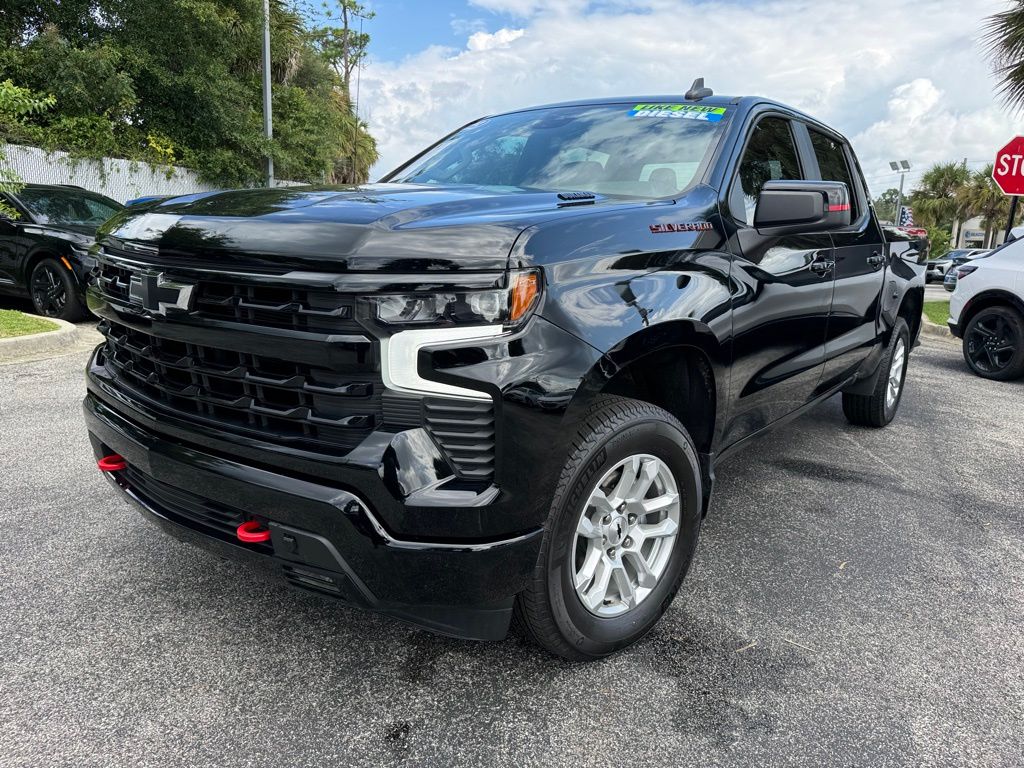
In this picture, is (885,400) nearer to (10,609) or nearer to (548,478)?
(548,478)

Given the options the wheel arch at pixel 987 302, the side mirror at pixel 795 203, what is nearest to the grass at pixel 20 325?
the side mirror at pixel 795 203

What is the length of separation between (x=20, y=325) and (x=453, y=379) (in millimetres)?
6711

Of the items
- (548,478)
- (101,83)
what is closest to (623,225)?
(548,478)

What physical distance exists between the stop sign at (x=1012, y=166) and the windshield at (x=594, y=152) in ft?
33.9

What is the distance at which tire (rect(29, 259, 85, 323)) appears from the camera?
7832 mm

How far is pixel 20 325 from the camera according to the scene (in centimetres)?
679

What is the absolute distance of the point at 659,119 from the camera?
311 cm

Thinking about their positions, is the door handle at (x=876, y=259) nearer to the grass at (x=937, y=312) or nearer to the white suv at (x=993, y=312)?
the white suv at (x=993, y=312)

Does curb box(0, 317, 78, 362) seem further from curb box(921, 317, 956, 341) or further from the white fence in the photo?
curb box(921, 317, 956, 341)

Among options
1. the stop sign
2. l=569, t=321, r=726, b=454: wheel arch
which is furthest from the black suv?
A: the stop sign

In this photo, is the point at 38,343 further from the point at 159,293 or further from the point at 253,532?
the point at 253,532

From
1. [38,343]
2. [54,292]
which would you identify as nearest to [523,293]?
[38,343]

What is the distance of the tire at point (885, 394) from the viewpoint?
481 centimetres

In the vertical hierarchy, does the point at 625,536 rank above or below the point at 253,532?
below
